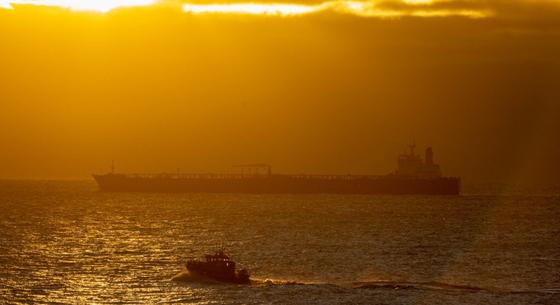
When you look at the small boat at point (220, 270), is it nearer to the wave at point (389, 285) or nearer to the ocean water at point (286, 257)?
the wave at point (389, 285)

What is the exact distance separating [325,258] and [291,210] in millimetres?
82647

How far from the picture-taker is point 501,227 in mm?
132250

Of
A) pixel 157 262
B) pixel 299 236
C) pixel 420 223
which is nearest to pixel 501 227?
pixel 420 223

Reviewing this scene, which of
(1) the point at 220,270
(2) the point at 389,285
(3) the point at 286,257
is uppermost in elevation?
(1) the point at 220,270

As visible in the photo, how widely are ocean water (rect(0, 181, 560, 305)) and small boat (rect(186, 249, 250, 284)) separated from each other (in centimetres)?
69

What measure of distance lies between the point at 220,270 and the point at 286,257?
1872 centimetres

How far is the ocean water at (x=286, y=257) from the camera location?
60.6 metres

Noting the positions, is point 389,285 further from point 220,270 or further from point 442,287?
point 220,270

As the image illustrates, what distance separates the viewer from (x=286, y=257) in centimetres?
8300

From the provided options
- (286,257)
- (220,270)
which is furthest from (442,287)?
(286,257)

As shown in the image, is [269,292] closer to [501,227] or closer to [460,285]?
[460,285]

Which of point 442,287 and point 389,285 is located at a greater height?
point 389,285

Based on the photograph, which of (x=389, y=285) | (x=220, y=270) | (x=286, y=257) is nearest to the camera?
(x=220, y=270)

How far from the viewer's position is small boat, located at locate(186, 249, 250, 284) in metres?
64.4
